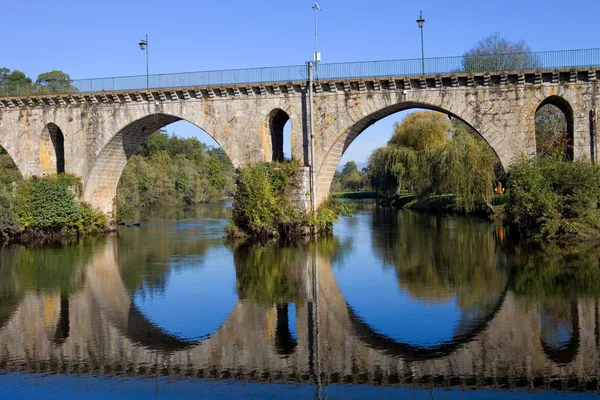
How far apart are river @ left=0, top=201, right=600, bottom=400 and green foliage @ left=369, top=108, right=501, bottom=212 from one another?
16.3 meters

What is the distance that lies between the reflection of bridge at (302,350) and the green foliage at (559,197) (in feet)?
35.3

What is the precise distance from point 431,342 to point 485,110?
1777 centimetres

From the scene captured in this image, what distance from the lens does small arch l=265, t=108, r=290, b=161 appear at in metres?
31.0

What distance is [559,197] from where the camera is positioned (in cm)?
2506

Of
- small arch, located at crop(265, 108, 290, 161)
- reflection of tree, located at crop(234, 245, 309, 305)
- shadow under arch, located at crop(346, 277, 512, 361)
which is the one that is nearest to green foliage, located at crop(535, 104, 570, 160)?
small arch, located at crop(265, 108, 290, 161)

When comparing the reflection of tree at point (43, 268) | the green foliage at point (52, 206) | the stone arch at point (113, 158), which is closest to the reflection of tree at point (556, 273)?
the reflection of tree at point (43, 268)

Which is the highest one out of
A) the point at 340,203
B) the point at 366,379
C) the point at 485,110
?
the point at 485,110

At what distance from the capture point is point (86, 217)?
109ft

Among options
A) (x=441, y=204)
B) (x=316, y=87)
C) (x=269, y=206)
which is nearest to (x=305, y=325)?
(x=269, y=206)

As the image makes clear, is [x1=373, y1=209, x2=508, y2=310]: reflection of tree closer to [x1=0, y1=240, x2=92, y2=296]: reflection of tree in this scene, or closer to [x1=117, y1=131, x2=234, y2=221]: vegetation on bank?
[x1=0, y1=240, x2=92, y2=296]: reflection of tree

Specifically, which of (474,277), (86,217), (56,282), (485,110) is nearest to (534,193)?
(485,110)

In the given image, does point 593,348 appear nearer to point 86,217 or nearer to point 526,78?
point 526,78

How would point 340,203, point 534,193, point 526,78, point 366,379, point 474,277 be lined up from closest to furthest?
point 366,379
point 474,277
point 534,193
point 526,78
point 340,203

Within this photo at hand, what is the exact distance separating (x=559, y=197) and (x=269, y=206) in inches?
436
